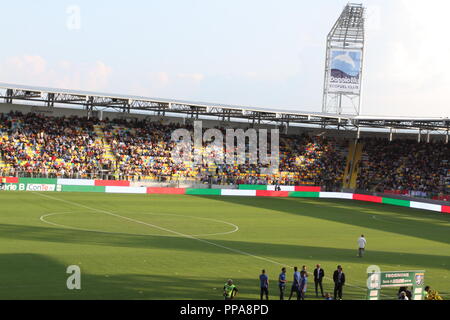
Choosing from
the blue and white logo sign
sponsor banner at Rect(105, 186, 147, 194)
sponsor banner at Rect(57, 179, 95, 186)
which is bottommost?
sponsor banner at Rect(105, 186, 147, 194)

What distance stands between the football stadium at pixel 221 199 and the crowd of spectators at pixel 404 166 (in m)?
0.23

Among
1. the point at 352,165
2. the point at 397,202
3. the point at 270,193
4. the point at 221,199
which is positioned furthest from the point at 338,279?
the point at 352,165

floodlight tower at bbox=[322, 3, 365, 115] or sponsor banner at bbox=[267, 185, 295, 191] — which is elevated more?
floodlight tower at bbox=[322, 3, 365, 115]

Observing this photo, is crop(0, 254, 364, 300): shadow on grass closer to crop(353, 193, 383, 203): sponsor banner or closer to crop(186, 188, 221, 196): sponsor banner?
crop(186, 188, 221, 196): sponsor banner

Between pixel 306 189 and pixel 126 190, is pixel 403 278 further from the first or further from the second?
pixel 306 189

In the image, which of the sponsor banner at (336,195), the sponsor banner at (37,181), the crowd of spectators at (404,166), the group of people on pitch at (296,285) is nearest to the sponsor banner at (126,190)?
the sponsor banner at (37,181)

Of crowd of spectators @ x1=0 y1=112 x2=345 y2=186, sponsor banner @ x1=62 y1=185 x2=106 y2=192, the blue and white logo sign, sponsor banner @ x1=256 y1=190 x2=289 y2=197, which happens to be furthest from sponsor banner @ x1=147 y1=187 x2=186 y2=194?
the blue and white logo sign

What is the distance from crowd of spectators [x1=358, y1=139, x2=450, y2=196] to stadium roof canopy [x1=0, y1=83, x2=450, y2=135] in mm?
3428

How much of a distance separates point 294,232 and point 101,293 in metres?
21.0

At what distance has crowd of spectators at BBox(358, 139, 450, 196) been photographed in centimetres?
7081

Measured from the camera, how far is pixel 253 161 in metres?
74.9
